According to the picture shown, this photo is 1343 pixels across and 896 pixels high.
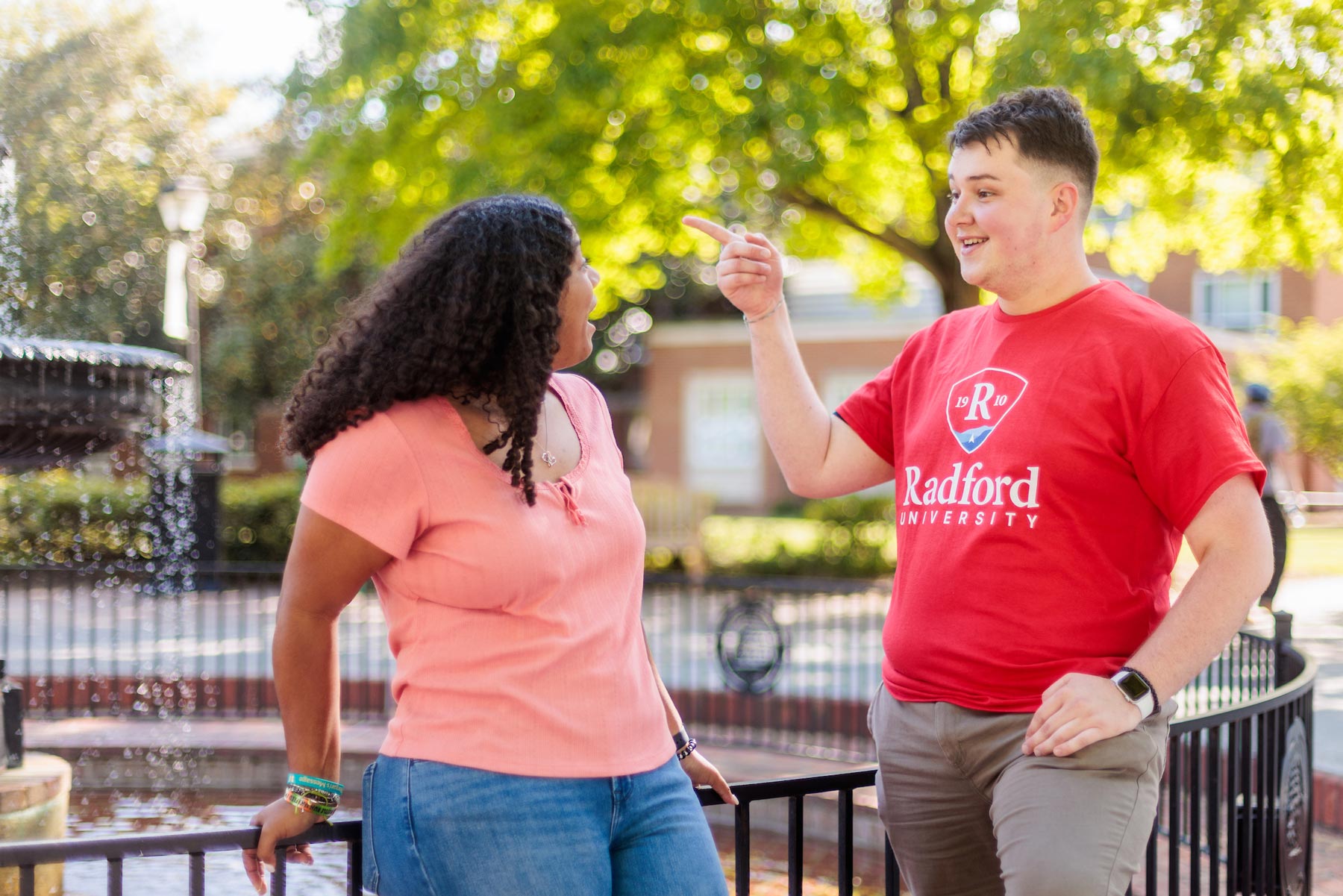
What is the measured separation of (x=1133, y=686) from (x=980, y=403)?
1.82ft

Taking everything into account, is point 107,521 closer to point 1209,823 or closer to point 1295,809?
point 1295,809

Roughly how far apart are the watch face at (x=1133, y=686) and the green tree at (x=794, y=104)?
26.1 ft

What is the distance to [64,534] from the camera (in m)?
17.0

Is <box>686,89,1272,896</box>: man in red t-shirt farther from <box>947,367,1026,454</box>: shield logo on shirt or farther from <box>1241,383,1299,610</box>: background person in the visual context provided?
<box>1241,383,1299,610</box>: background person

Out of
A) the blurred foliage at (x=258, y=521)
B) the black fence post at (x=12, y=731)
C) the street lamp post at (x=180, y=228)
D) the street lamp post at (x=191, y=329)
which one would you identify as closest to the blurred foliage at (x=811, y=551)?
the blurred foliage at (x=258, y=521)

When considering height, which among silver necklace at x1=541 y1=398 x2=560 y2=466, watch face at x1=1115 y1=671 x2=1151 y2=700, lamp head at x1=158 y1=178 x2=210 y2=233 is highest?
lamp head at x1=158 y1=178 x2=210 y2=233

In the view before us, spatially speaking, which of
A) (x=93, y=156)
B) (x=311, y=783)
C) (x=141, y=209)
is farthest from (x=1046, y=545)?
(x=93, y=156)

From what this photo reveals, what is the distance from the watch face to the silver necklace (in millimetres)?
989

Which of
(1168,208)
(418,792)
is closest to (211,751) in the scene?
(418,792)

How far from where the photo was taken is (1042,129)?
225 centimetres

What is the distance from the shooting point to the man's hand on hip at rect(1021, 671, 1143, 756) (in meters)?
2.02

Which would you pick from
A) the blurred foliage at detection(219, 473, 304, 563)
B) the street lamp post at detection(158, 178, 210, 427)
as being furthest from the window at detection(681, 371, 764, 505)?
the street lamp post at detection(158, 178, 210, 427)

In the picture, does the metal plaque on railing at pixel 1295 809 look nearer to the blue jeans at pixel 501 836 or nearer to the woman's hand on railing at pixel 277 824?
the blue jeans at pixel 501 836

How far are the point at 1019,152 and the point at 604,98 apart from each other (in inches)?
352
